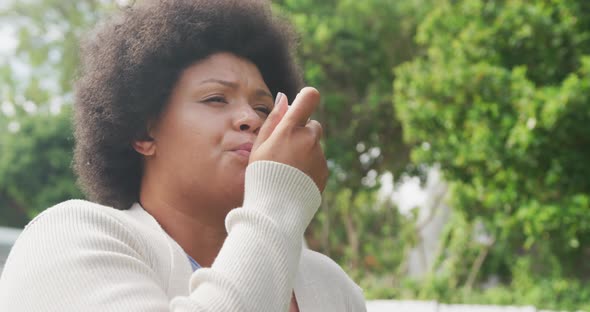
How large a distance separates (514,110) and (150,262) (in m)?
8.28

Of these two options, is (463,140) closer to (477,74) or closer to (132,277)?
(477,74)

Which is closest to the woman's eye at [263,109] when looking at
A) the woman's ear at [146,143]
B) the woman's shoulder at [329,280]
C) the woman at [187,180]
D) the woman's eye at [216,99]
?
the woman at [187,180]

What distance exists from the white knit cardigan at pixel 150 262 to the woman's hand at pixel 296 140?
26mm

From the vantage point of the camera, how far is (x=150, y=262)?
61.0 inches

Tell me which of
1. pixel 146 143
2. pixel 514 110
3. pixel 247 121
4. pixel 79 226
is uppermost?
pixel 514 110

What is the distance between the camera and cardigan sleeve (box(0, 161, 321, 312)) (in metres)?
1.30

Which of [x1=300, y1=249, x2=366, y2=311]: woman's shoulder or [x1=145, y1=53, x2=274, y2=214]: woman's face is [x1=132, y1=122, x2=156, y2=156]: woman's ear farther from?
[x1=300, y1=249, x2=366, y2=311]: woman's shoulder

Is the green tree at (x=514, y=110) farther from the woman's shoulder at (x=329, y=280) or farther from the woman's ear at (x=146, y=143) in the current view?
the woman's ear at (x=146, y=143)

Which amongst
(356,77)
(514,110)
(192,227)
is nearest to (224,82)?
(192,227)

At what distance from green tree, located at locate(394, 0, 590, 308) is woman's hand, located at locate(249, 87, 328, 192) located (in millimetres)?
7647

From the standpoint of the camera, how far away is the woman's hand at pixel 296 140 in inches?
56.8

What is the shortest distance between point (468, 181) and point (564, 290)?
2.97 m

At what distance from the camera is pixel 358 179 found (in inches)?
647

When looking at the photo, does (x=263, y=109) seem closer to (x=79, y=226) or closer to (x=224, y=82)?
(x=224, y=82)
